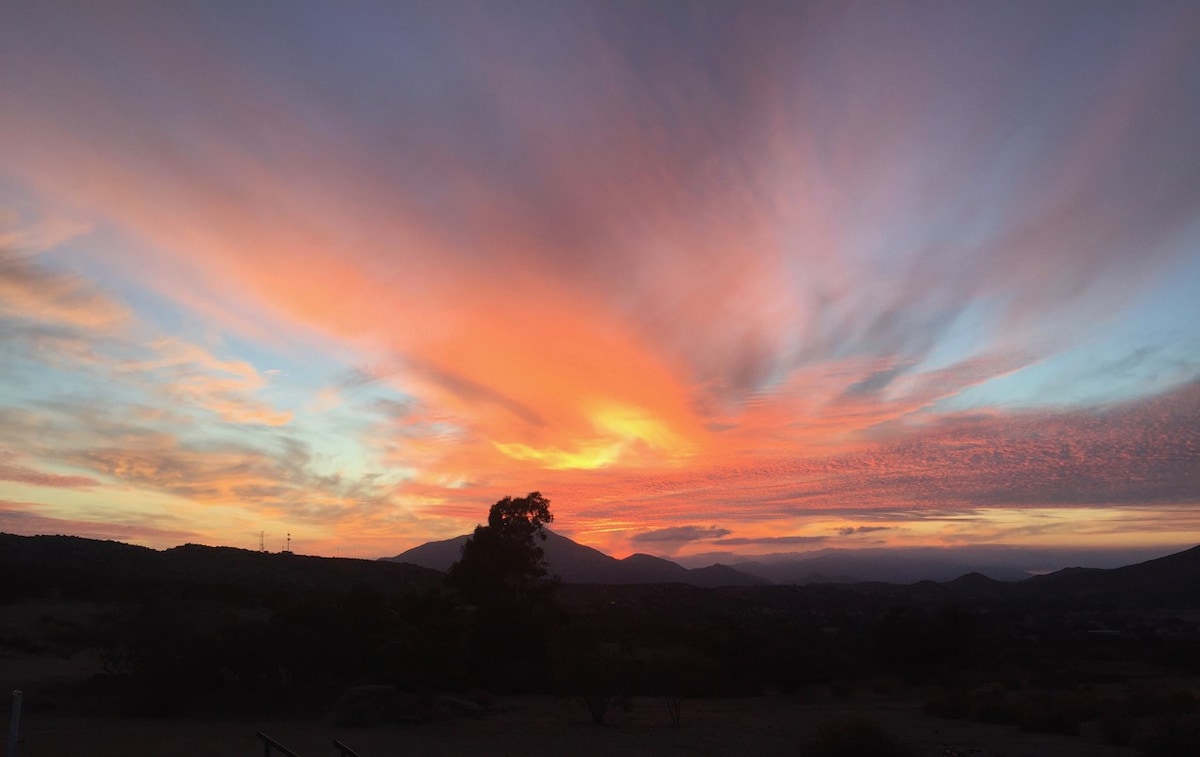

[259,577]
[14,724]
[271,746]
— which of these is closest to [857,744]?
[271,746]

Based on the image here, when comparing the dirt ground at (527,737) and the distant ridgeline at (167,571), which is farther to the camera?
the distant ridgeline at (167,571)

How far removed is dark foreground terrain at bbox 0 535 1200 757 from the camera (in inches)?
839

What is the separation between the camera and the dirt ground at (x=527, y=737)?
19.3 metres

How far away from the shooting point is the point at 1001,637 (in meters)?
54.3

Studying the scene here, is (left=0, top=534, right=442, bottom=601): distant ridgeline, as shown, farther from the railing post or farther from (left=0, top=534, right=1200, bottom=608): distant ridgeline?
the railing post

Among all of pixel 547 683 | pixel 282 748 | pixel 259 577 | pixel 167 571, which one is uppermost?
pixel 167 571

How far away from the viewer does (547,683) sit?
34.0 metres

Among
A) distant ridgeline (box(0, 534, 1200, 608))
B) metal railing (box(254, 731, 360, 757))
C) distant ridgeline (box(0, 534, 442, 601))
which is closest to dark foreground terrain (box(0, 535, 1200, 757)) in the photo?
distant ridgeline (box(0, 534, 442, 601))

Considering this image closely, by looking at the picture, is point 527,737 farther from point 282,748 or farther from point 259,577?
point 259,577

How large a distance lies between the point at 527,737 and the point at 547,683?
12129mm

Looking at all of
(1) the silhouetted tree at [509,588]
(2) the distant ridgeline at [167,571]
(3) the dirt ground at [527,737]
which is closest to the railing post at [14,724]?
(3) the dirt ground at [527,737]

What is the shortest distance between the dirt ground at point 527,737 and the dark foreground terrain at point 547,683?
12 centimetres

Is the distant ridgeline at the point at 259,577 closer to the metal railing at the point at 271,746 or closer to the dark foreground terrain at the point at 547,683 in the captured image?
the dark foreground terrain at the point at 547,683

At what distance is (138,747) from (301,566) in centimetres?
7472
